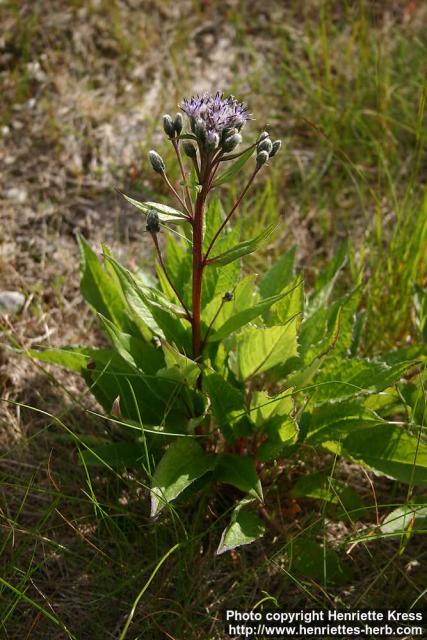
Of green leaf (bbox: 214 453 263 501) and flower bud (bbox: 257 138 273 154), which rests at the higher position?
flower bud (bbox: 257 138 273 154)

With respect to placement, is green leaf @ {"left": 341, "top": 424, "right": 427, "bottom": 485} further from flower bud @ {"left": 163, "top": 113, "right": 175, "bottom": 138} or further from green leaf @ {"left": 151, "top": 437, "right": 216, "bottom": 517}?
flower bud @ {"left": 163, "top": 113, "right": 175, "bottom": 138}

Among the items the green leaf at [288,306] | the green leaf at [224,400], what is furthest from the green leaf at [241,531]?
the green leaf at [288,306]

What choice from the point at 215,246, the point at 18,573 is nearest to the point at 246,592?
the point at 18,573

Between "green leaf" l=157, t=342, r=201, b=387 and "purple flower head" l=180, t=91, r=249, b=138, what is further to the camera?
"green leaf" l=157, t=342, r=201, b=387

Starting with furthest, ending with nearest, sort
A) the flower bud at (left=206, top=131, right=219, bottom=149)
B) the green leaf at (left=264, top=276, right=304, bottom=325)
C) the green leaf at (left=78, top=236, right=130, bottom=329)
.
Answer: the green leaf at (left=78, top=236, right=130, bottom=329) → the green leaf at (left=264, top=276, right=304, bottom=325) → the flower bud at (left=206, top=131, right=219, bottom=149)

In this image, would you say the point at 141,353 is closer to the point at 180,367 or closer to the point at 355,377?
the point at 180,367

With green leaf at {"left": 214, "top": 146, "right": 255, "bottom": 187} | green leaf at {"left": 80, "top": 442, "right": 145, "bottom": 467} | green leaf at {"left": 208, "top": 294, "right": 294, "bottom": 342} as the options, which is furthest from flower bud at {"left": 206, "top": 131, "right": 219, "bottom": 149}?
green leaf at {"left": 80, "top": 442, "right": 145, "bottom": 467}

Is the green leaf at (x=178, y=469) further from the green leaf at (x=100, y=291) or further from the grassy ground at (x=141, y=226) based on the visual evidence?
the green leaf at (x=100, y=291)

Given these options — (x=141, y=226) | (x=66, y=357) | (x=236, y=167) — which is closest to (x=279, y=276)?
(x=236, y=167)
